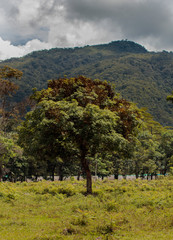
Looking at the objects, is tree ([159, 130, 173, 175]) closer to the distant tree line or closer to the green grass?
the distant tree line

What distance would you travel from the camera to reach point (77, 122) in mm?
18078

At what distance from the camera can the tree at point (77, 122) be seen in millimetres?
17703

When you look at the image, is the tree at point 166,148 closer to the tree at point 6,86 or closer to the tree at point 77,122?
the tree at point 6,86

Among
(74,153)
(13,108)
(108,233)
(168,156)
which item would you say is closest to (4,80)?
(13,108)

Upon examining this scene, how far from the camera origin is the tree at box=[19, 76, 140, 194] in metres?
17.7

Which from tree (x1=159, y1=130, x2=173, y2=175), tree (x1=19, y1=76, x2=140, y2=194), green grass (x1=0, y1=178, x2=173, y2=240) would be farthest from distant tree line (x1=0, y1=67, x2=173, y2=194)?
tree (x1=159, y1=130, x2=173, y2=175)

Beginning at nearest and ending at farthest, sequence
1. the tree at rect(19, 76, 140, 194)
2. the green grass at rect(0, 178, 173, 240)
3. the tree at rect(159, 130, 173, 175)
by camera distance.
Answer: the green grass at rect(0, 178, 173, 240), the tree at rect(19, 76, 140, 194), the tree at rect(159, 130, 173, 175)

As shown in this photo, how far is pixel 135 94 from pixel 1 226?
169m

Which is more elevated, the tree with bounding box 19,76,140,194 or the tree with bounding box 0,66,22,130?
the tree with bounding box 0,66,22,130

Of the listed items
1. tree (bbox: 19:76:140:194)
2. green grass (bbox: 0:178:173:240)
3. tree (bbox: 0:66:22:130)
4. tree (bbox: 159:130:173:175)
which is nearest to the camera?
green grass (bbox: 0:178:173:240)

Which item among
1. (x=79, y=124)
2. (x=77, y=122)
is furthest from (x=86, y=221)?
(x=77, y=122)

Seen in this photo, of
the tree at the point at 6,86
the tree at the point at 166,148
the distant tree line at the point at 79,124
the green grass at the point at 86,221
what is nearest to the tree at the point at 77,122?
the distant tree line at the point at 79,124

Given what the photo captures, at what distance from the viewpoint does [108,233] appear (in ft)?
31.9

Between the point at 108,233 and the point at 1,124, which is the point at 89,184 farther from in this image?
the point at 1,124
